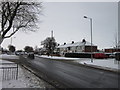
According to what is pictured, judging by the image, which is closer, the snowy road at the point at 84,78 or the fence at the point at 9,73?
the snowy road at the point at 84,78

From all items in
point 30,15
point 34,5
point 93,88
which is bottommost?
point 93,88

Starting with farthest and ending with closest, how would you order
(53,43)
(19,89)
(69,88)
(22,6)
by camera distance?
(53,43), (22,6), (69,88), (19,89)

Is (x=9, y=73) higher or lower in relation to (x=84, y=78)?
higher

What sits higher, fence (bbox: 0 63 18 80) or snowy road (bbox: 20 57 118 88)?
fence (bbox: 0 63 18 80)

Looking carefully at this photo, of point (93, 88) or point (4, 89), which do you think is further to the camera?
point (93, 88)

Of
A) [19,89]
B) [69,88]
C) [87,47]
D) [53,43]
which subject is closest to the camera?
[19,89]

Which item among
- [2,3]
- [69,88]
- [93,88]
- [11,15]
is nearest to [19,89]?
[69,88]

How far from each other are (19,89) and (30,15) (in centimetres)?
921

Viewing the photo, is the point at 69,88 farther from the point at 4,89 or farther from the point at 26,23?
the point at 26,23

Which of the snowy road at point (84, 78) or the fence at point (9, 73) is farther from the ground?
the fence at point (9, 73)

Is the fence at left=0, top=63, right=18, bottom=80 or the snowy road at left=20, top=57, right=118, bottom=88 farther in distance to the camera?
the fence at left=0, top=63, right=18, bottom=80

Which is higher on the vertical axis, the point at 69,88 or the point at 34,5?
the point at 34,5

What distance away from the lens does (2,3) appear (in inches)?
499

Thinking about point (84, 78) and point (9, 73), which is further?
point (9, 73)
